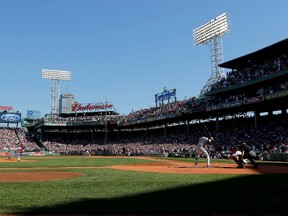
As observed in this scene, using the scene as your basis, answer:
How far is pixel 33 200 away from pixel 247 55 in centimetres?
4538

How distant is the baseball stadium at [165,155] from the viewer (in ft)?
25.1

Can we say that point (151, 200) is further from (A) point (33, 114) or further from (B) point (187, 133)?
(A) point (33, 114)

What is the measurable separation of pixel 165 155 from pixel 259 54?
67.4 ft

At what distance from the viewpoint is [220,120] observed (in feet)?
184

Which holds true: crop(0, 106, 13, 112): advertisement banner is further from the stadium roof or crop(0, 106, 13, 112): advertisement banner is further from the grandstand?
the stadium roof

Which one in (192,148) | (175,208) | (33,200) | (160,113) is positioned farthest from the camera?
(160,113)

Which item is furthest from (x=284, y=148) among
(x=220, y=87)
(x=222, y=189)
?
(x=222, y=189)

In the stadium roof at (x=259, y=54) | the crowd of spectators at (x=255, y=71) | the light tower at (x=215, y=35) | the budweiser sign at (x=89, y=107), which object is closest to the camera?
the crowd of spectators at (x=255, y=71)

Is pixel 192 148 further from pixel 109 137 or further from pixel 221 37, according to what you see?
pixel 109 137

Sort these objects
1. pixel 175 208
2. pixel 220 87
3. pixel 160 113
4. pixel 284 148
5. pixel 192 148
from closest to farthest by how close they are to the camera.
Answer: pixel 175 208 < pixel 284 148 < pixel 192 148 < pixel 220 87 < pixel 160 113

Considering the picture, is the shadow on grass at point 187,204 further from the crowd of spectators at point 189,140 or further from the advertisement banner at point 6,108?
the advertisement banner at point 6,108

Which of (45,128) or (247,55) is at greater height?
(247,55)

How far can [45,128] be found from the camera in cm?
8438

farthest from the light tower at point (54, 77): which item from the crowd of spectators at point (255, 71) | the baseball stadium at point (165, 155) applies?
the crowd of spectators at point (255, 71)
